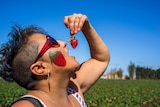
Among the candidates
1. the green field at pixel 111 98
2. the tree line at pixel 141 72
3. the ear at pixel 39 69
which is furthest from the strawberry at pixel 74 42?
the tree line at pixel 141 72

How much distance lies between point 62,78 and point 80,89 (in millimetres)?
429

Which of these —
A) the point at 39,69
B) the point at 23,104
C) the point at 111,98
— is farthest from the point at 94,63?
the point at 111,98

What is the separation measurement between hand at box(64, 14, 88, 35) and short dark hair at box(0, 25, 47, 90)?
25cm

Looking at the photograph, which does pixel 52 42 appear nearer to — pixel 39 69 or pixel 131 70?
pixel 39 69

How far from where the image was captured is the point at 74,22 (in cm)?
184

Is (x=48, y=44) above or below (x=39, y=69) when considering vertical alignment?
above

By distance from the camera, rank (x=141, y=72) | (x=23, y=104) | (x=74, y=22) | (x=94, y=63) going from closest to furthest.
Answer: (x=23, y=104) < (x=74, y=22) < (x=94, y=63) < (x=141, y=72)

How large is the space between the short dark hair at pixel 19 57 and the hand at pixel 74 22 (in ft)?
0.84

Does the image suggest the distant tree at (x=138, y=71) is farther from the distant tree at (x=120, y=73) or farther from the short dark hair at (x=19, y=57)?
the short dark hair at (x=19, y=57)

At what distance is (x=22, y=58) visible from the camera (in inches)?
74.6

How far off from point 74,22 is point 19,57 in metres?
0.40

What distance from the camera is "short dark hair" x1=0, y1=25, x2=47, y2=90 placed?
1.90 m

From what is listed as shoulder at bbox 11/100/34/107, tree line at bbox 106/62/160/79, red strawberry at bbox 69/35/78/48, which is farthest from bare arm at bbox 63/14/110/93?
tree line at bbox 106/62/160/79

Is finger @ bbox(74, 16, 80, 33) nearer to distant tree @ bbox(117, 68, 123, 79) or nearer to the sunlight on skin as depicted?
the sunlight on skin
